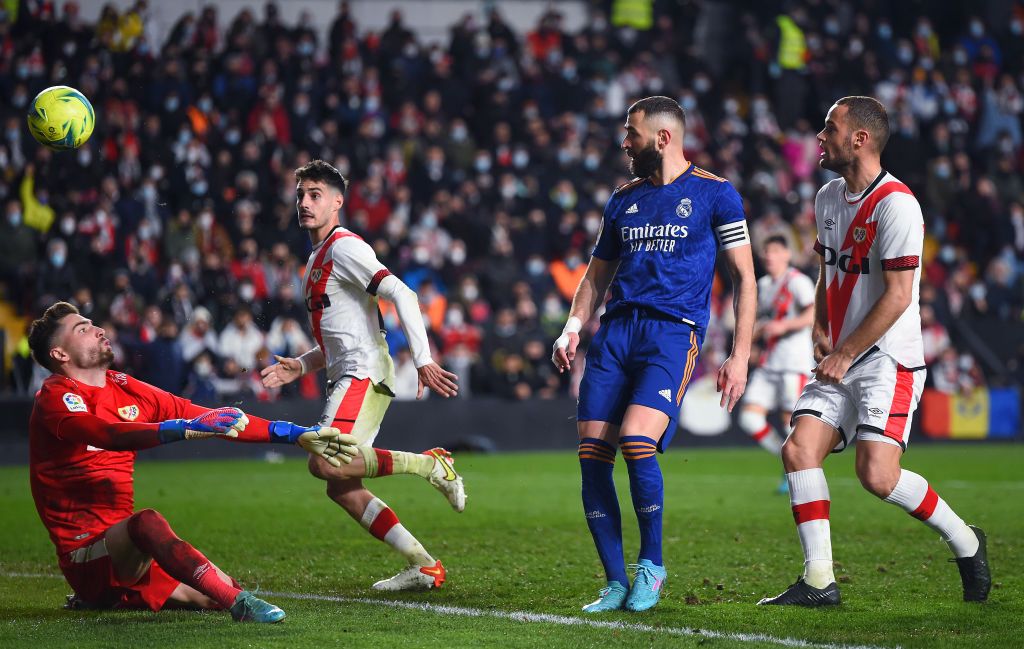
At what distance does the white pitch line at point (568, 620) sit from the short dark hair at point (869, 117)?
8.07 ft

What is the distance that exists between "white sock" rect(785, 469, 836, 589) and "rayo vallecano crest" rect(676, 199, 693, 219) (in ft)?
4.39

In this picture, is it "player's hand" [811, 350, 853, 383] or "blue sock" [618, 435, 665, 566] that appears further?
"player's hand" [811, 350, 853, 383]

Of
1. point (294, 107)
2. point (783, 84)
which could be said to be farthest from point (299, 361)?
point (783, 84)

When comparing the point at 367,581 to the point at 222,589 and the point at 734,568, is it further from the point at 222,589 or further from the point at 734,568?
the point at 734,568

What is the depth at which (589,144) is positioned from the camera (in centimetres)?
2316

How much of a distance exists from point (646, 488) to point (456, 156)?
1629 cm

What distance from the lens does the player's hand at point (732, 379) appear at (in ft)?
20.0

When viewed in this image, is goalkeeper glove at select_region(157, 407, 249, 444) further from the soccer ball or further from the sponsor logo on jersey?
the soccer ball

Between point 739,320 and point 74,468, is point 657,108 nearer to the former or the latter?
point 739,320

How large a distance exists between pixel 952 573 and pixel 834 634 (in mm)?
2273

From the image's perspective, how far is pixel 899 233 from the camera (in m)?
6.17

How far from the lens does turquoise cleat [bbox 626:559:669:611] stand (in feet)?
19.9

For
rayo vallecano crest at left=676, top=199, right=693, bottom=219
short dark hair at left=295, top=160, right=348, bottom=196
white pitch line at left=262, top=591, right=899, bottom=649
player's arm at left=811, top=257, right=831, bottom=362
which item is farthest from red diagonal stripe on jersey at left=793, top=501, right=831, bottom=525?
short dark hair at left=295, top=160, right=348, bottom=196

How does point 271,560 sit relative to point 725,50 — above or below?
below
